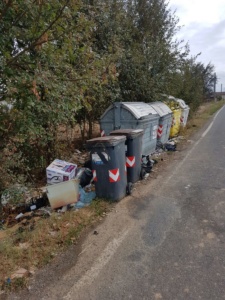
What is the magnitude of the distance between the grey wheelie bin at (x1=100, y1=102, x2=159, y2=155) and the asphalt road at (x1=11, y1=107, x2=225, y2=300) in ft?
8.42

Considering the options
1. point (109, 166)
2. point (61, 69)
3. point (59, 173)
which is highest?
point (61, 69)

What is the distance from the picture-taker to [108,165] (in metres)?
4.92

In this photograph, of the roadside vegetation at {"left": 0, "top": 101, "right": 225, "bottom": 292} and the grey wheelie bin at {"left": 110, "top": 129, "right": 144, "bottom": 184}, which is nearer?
the roadside vegetation at {"left": 0, "top": 101, "right": 225, "bottom": 292}

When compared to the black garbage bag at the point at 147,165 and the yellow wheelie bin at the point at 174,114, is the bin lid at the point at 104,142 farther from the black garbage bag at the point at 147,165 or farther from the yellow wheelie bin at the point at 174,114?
the yellow wheelie bin at the point at 174,114

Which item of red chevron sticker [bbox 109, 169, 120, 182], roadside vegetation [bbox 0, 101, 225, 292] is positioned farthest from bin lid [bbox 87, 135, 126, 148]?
roadside vegetation [bbox 0, 101, 225, 292]

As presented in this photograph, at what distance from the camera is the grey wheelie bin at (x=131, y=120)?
766 cm

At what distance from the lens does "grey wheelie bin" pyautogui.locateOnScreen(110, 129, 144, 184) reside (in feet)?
18.9

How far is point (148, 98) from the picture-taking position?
11.4 m

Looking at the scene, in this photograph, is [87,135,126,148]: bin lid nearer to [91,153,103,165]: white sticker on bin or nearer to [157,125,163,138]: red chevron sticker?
[91,153,103,165]: white sticker on bin

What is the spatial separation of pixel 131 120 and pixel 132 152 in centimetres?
203

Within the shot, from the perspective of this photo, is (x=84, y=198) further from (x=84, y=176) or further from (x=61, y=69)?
(x=61, y=69)

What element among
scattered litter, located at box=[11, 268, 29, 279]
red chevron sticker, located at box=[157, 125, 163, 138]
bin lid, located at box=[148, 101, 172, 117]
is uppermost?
bin lid, located at box=[148, 101, 172, 117]

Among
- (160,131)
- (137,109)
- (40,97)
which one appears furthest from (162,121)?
(40,97)

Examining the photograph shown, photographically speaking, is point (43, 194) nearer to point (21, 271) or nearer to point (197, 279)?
point (21, 271)
